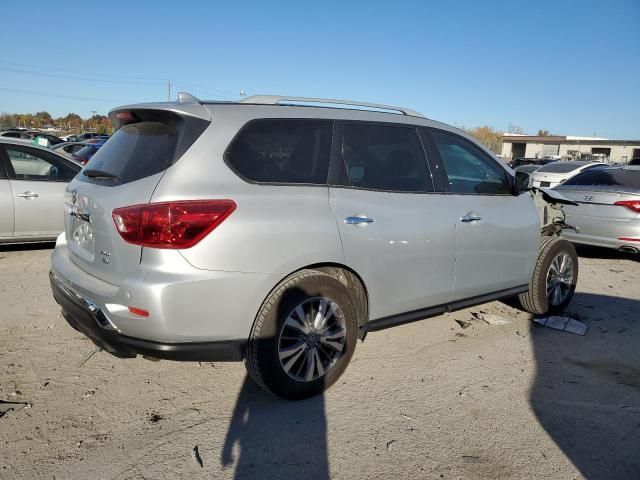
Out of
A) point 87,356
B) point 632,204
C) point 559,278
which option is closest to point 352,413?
point 87,356

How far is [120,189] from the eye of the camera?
279cm

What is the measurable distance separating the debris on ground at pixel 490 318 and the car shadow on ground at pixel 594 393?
306mm

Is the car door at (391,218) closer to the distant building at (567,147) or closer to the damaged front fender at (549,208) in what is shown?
the damaged front fender at (549,208)

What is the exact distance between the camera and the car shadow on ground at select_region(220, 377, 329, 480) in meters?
2.50

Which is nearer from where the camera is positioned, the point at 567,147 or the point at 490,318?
the point at 490,318

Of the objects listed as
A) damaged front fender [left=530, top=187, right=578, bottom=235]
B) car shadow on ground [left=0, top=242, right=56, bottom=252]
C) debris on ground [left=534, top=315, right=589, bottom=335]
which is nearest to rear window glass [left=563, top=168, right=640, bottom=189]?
damaged front fender [left=530, top=187, right=578, bottom=235]

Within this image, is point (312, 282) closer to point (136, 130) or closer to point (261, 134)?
point (261, 134)

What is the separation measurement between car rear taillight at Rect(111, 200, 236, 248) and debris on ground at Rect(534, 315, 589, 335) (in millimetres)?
3544

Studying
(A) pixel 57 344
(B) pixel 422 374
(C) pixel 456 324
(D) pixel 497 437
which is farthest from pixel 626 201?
(A) pixel 57 344

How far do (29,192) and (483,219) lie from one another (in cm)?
556

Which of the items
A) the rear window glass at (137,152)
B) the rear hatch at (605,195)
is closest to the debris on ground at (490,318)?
the rear hatch at (605,195)

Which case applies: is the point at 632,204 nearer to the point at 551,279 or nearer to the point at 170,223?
the point at 551,279

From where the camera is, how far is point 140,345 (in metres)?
2.67

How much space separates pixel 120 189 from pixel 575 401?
3115 mm
